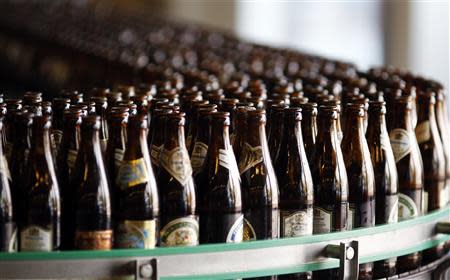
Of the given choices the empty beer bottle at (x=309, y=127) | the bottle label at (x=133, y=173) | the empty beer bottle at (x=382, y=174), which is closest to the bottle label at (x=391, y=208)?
the empty beer bottle at (x=382, y=174)

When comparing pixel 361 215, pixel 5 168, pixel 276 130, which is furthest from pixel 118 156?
pixel 361 215

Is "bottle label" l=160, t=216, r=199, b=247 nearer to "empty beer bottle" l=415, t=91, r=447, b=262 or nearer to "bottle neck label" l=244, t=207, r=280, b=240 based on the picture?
"bottle neck label" l=244, t=207, r=280, b=240

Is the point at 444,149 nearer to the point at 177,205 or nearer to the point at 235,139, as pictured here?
the point at 235,139

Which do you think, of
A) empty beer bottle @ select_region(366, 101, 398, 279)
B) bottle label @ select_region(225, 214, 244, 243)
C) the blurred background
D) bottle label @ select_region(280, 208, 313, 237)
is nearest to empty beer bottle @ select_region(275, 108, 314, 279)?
bottle label @ select_region(280, 208, 313, 237)

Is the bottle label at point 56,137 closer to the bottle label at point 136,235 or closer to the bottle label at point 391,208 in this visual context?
the bottle label at point 136,235

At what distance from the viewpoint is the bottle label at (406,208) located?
2182 millimetres

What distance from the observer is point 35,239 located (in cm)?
171

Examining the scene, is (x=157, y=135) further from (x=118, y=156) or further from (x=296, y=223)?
(x=296, y=223)

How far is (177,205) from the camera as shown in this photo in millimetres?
1832

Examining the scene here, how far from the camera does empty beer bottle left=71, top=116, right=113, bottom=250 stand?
5.69ft

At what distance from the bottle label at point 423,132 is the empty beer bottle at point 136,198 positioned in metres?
0.94

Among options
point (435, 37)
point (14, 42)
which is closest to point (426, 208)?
point (14, 42)

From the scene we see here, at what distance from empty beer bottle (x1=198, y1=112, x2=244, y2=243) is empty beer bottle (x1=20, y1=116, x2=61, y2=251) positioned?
1.09 feet

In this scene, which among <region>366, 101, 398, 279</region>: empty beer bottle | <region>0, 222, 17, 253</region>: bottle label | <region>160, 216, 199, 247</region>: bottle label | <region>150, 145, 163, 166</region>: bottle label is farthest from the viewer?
<region>366, 101, 398, 279</region>: empty beer bottle
